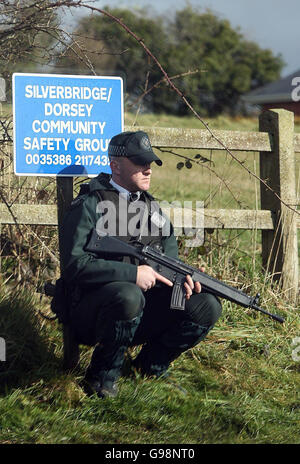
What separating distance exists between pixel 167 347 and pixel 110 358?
0.41 metres

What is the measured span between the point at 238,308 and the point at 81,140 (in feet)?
6.26

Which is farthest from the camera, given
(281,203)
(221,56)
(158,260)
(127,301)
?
(221,56)

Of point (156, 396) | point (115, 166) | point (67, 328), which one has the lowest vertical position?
point (156, 396)

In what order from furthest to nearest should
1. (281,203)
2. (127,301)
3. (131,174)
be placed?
(281,203) → (131,174) → (127,301)

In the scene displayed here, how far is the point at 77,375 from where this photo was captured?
14.0 ft

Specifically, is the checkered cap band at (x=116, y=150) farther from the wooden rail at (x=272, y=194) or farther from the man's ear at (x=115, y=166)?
the wooden rail at (x=272, y=194)

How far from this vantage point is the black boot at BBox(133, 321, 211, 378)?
415cm

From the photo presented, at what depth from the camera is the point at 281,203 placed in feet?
19.2

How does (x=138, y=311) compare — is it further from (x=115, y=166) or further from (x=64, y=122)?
(x=64, y=122)

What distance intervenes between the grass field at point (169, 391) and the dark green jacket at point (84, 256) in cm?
62

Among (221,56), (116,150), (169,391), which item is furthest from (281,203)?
(221,56)

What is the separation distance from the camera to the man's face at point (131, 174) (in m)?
4.14
